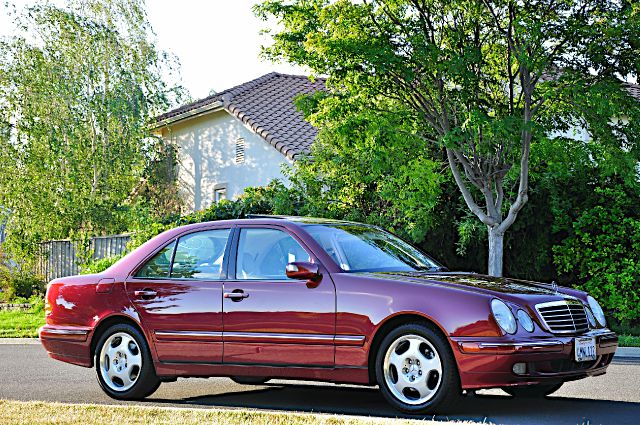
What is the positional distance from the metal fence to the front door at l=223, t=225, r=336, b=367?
16.7 m

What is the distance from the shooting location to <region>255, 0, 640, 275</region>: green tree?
16.2m

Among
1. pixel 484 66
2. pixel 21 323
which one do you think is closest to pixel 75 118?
pixel 21 323

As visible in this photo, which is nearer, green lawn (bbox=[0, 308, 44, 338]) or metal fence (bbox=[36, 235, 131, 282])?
green lawn (bbox=[0, 308, 44, 338])

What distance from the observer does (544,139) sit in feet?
56.3

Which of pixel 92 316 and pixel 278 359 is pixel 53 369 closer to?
pixel 92 316

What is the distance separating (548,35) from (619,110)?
1.66m

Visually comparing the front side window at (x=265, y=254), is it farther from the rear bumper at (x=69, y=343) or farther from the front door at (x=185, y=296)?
the rear bumper at (x=69, y=343)

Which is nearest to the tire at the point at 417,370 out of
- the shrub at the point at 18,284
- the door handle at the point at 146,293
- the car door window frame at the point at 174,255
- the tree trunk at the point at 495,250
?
the car door window frame at the point at 174,255

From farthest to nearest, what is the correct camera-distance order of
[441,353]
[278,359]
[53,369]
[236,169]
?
1. [236,169]
2. [53,369]
3. [278,359]
4. [441,353]

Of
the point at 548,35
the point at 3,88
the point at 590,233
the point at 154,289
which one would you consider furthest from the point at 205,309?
the point at 3,88

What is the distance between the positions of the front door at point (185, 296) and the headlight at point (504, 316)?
2514 millimetres

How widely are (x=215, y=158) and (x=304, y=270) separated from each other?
24661 millimetres

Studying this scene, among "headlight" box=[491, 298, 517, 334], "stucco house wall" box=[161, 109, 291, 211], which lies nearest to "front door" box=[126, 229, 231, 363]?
"headlight" box=[491, 298, 517, 334]

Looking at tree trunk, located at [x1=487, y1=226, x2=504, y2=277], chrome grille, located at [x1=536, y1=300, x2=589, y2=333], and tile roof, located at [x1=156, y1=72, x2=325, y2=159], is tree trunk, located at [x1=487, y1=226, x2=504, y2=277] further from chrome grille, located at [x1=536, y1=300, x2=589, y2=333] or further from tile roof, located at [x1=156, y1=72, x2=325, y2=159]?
tile roof, located at [x1=156, y1=72, x2=325, y2=159]
